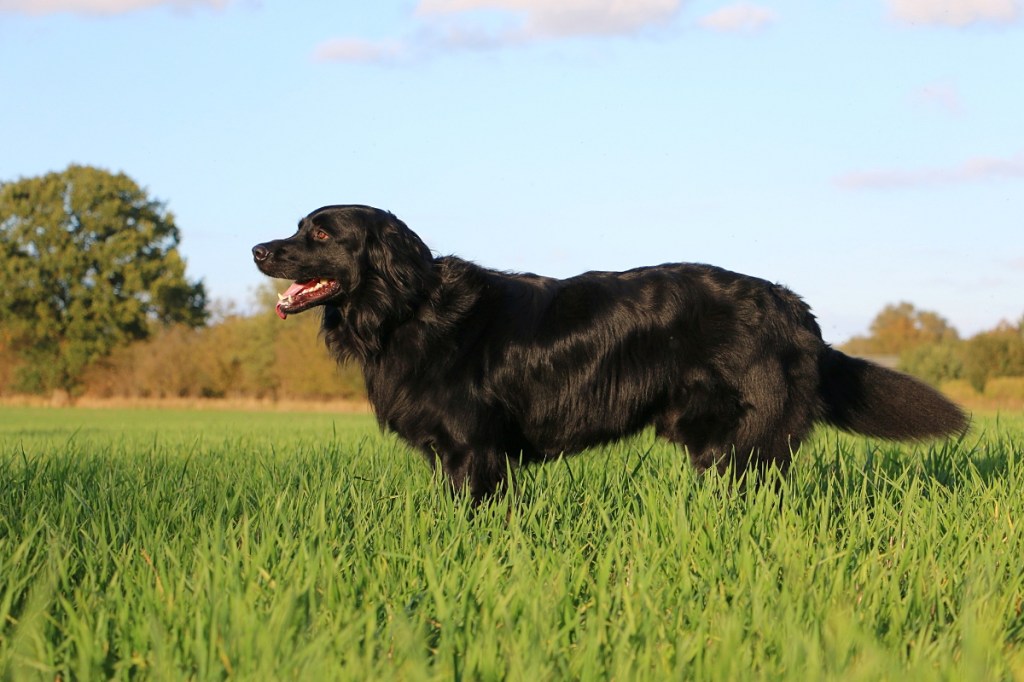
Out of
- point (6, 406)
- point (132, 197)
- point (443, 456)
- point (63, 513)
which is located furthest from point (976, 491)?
point (132, 197)

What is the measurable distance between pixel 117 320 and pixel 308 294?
3384cm

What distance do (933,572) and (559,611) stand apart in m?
1.38

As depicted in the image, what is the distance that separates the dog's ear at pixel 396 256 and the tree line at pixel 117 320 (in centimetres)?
2805

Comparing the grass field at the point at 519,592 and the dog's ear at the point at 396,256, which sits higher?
the dog's ear at the point at 396,256

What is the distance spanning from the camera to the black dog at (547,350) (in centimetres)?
453

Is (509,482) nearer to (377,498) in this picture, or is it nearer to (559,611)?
(377,498)

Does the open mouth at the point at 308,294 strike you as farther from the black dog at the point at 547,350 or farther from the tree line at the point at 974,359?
the tree line at the point at 974,359

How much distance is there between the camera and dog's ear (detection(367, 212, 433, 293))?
452 cm

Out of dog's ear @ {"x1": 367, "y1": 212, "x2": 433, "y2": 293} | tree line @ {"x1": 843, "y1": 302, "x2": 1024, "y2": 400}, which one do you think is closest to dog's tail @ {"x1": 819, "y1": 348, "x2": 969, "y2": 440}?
dog's ear @ {"x1": 367, "y1": 212, "x2": 433, "y2": 293}

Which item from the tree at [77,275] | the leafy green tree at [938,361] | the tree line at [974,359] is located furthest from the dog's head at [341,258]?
the tree at [77,275]

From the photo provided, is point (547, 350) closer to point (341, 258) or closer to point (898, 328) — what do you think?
point (341, 258)

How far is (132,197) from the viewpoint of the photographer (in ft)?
123

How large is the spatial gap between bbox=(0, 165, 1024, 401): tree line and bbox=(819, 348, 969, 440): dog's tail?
28.0 m

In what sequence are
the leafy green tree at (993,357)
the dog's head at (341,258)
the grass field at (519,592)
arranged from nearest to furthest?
the grass field at (519,592)
the dog's head at (341,258)
the leafy green tree at (993,357)
